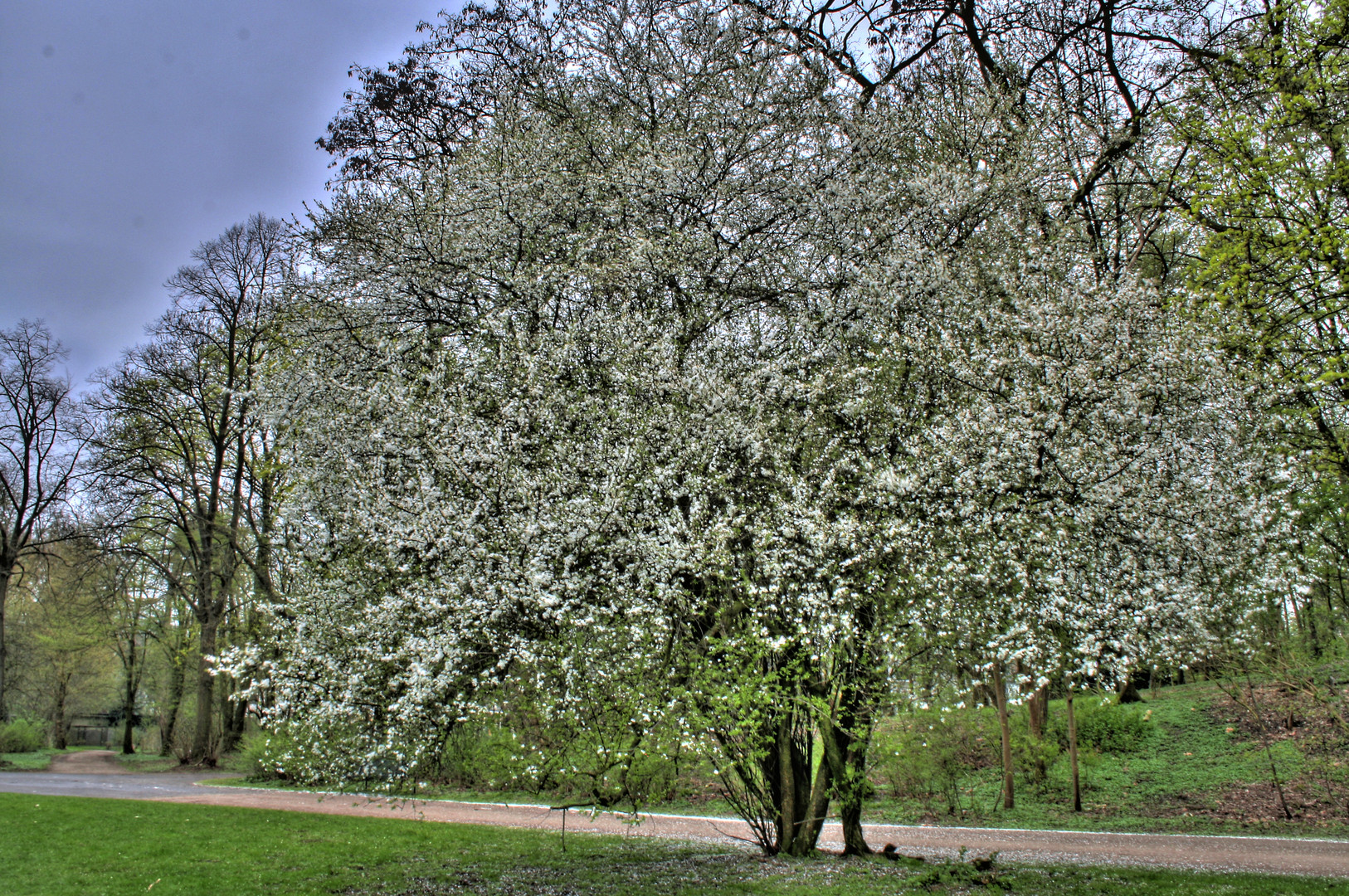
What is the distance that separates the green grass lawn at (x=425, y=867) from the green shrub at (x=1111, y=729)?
10.7 metres

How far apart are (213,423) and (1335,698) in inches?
1089

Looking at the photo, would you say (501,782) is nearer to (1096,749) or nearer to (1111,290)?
(1111,290)

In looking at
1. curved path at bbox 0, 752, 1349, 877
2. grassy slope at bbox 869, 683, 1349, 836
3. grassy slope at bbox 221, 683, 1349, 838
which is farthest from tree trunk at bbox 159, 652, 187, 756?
grassy slope at bbox 869, 683, 1349, 836

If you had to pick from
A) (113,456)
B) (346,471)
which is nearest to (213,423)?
(113,456)

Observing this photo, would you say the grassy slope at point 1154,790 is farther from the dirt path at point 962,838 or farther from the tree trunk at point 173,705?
the tree trunk at point 173,705

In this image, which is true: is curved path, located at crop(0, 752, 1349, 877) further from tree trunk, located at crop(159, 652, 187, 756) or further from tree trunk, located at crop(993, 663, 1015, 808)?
tree trunk, located at crop(159, 652, 187, 756)

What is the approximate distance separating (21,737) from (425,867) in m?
28.2

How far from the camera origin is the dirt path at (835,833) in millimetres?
10883

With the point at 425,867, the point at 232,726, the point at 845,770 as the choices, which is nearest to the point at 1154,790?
the point at 845,770

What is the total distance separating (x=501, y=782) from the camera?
8750 millimetres

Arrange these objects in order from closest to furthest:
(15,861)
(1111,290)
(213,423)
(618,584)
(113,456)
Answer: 1. (618,584)
2. (1111,290)
3. (15,861)
4. (113,456)
5. (213,423)

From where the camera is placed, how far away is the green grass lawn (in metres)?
8.69

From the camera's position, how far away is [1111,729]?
19.5m

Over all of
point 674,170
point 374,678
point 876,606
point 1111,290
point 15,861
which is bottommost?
point 15,861
